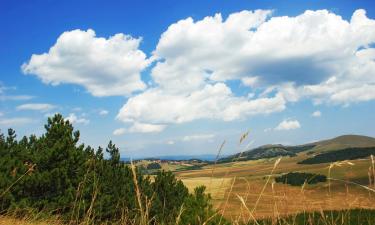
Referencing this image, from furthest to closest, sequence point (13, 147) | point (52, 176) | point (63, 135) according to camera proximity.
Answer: point (13, 147), point (63, 135), point (52, 176)

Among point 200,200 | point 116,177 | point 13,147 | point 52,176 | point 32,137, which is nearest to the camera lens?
point 200,200

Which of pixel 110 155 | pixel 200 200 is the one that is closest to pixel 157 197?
pixel 110 155

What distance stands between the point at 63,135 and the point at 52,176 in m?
2.48

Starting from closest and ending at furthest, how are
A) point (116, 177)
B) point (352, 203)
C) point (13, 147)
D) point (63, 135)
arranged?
point (352, 203), point (63, 135), point (13, 147), point (116, 177)

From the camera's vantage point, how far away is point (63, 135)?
22.2 m

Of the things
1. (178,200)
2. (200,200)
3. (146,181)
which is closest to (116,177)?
(146,181)

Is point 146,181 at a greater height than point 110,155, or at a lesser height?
lesser

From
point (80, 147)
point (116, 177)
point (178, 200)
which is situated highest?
point (80, 147)

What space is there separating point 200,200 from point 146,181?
21.4 metres

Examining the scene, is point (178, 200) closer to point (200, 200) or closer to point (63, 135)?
point (63, 135)

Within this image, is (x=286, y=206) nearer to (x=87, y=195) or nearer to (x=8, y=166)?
(x=8, y=166)

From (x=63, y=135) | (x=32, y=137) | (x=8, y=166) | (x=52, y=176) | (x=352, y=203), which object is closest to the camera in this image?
(x=352, y=203)

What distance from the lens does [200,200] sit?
919 centimetres

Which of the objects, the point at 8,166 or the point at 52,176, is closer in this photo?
the point at 8,166
